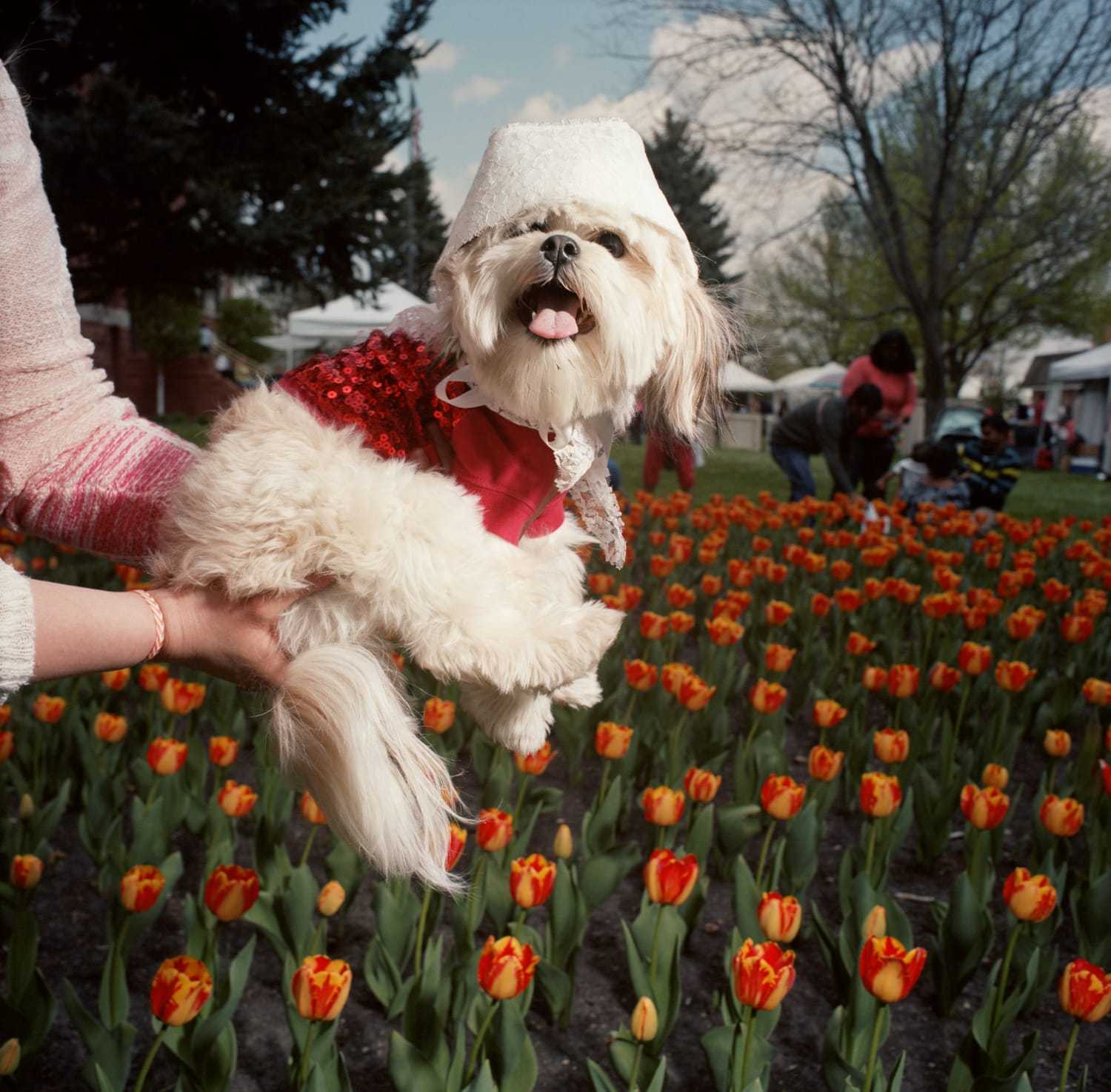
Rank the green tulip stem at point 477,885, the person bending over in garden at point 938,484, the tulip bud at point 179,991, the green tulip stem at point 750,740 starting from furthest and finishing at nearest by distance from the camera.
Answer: the person bending over in garden at point 938,484 → the green tulip stem at point 750,740 → the green tulip stem at point 477,885 → the tulip bud at point 179,991

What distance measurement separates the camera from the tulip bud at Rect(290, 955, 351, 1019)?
1.53m

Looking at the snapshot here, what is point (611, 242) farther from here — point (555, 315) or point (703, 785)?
point (703, 785)

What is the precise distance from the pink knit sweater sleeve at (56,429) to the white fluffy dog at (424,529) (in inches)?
5.7

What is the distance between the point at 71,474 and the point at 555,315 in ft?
2.13

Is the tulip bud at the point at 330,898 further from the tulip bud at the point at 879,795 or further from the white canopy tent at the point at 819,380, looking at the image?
the white canopy tent at the point at 819,380

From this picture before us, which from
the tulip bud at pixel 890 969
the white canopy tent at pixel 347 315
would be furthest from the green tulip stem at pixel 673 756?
the white canopy tent at pixel 347 315

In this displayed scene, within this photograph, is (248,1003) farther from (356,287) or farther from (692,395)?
(356,287)

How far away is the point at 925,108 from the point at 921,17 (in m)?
1.27

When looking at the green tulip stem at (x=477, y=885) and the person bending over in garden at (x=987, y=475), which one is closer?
the green tulip stem at (x=477, y=885)

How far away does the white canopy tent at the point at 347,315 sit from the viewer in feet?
37.8

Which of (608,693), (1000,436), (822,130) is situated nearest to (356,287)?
(822,130)

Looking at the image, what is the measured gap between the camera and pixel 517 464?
50.4 inches

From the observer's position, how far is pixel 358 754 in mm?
1075

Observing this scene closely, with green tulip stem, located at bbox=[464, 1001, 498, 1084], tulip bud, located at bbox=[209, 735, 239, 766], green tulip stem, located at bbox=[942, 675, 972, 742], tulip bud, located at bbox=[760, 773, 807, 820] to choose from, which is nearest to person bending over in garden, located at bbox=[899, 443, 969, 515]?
green tulip stem, located at bbox=[942, 675, 972, 742]
